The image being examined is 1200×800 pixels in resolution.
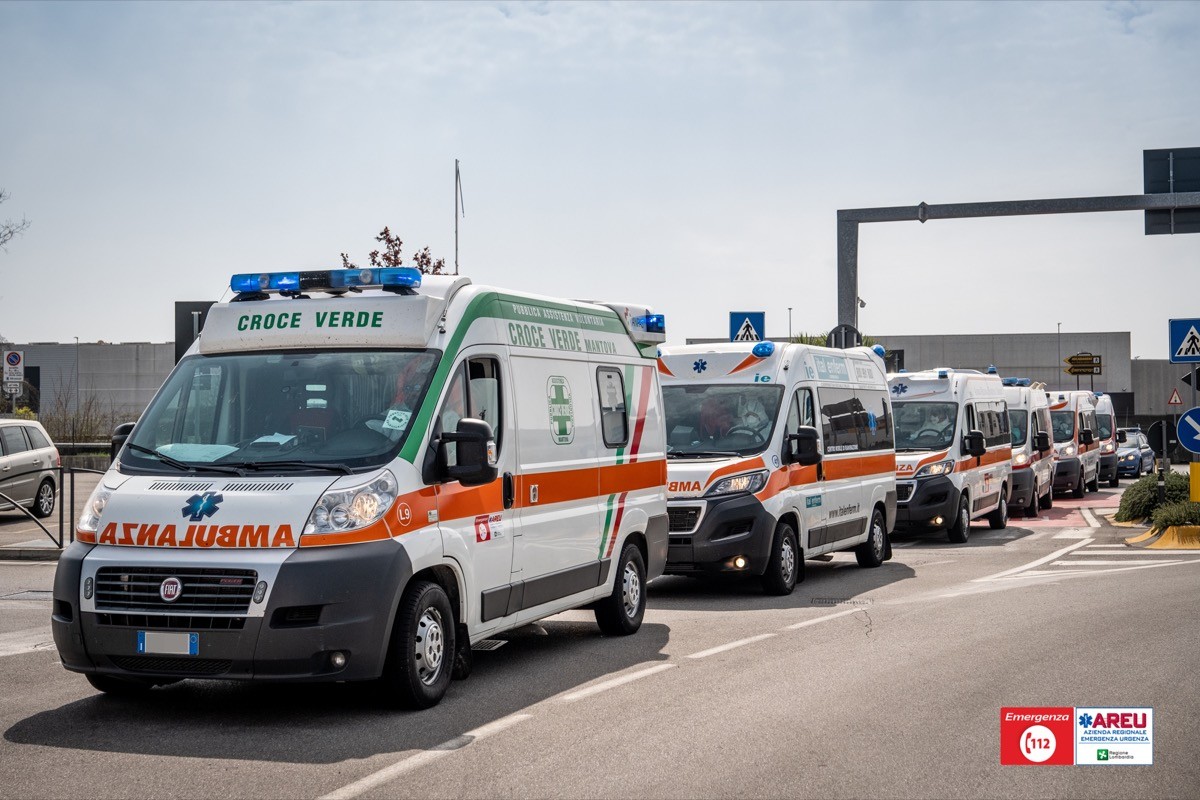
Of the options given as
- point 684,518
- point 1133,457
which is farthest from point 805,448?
point 1133,457

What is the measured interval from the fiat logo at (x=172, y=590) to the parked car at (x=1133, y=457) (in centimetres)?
4247

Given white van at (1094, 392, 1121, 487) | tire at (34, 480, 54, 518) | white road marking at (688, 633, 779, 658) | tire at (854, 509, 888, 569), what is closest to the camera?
white road marking at (688, 633, 779, 658)

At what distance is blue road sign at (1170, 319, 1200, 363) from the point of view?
2117 centimetres

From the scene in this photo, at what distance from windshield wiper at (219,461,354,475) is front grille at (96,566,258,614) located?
28.5 inches

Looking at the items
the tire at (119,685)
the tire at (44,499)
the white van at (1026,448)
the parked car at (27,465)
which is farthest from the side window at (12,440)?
the white van at (1026,448)

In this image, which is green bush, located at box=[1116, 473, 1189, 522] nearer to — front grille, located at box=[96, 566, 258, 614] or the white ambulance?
the white ambulance

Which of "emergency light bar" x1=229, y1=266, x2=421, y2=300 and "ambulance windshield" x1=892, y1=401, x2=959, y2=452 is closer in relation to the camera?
"emergency light bar" x1=229, y1=266, x2=421, y2=300

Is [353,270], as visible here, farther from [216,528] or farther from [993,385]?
[993,385]

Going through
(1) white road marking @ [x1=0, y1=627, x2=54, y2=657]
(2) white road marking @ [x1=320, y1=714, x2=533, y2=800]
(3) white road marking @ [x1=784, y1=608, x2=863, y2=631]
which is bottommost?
(3) white road marking @ [x1=784, y1=608, x2=863, y2=631]

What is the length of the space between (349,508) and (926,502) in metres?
15.2

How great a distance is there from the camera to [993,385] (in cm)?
2483

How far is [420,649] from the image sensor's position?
8.05m

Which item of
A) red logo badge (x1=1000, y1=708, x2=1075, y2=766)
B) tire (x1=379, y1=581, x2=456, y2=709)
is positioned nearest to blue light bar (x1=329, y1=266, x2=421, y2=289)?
tire (x1=379, y1=581, x2=456, y2=709)

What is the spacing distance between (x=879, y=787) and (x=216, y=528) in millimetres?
3712
